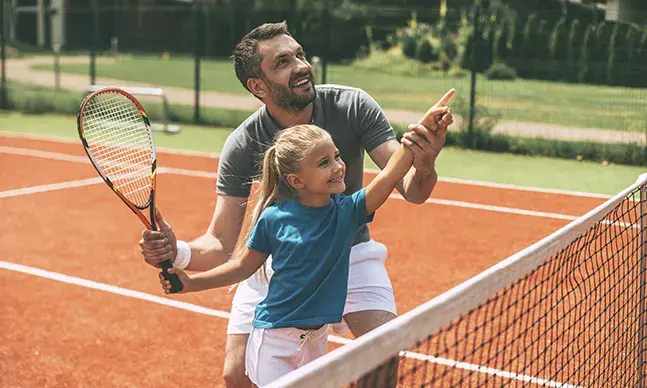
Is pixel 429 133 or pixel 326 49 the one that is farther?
pixel 326 49

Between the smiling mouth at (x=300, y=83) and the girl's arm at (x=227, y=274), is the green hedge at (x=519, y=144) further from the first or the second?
the girl's arm at (x=227, y=274)

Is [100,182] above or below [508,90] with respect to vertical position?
below

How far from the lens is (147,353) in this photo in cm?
553

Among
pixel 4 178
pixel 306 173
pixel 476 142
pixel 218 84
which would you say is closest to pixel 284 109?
pixel 306 173

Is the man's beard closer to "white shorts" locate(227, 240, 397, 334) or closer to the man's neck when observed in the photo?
the man's neck

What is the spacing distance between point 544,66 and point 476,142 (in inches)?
81.7

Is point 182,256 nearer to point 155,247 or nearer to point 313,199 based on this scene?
point 155,247

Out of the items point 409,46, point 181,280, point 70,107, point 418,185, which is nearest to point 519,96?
point 409,46

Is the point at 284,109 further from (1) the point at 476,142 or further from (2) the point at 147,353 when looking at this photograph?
(1) the point at 476,142

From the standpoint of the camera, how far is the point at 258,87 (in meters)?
3.95

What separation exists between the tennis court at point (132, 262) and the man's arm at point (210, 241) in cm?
128

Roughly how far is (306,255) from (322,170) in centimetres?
33

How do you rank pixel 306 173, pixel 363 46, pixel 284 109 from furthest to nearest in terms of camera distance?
pixel 363 46, pixel 284 109, pixel 306 173

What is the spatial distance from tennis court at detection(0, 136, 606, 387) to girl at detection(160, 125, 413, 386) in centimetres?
167
